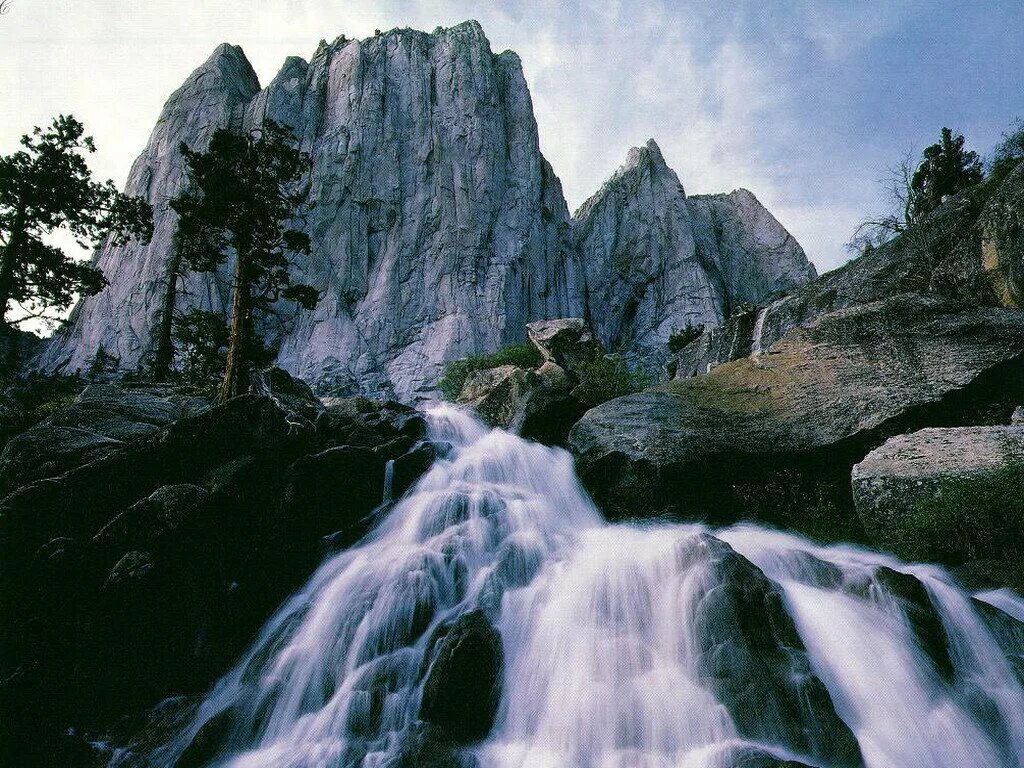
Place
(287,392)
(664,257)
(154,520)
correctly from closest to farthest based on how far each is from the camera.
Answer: (154,520) → (287,392) → (664,257)

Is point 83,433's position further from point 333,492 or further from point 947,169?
point 947,169

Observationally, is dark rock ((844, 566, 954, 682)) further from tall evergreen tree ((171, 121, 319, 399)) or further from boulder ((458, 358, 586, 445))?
tall evergreen tree ((171, 121, 319, 399))

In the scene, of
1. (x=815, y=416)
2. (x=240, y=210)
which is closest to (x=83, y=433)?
(x=240, y=210)

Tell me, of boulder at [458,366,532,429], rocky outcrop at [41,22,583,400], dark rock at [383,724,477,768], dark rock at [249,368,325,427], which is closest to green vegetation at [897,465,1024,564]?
dark rock at [383,724,477,768]

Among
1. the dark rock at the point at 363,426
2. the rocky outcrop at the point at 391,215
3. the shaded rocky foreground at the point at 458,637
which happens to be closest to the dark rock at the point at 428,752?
the shaded rocky foreground at the point at 458,637

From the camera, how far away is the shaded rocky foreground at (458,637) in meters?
5.20

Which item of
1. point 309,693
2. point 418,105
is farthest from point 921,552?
point 418,105

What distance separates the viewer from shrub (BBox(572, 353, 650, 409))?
57.4 feet

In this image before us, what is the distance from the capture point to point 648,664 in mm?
5965

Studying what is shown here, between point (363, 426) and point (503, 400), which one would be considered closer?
point (363, 426)

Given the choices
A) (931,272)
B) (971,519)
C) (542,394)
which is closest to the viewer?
(971,519)

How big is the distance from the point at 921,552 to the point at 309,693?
8445 mm

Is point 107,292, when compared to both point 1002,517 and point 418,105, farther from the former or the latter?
point 1002,517

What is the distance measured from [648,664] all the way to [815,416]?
6.99 meters
